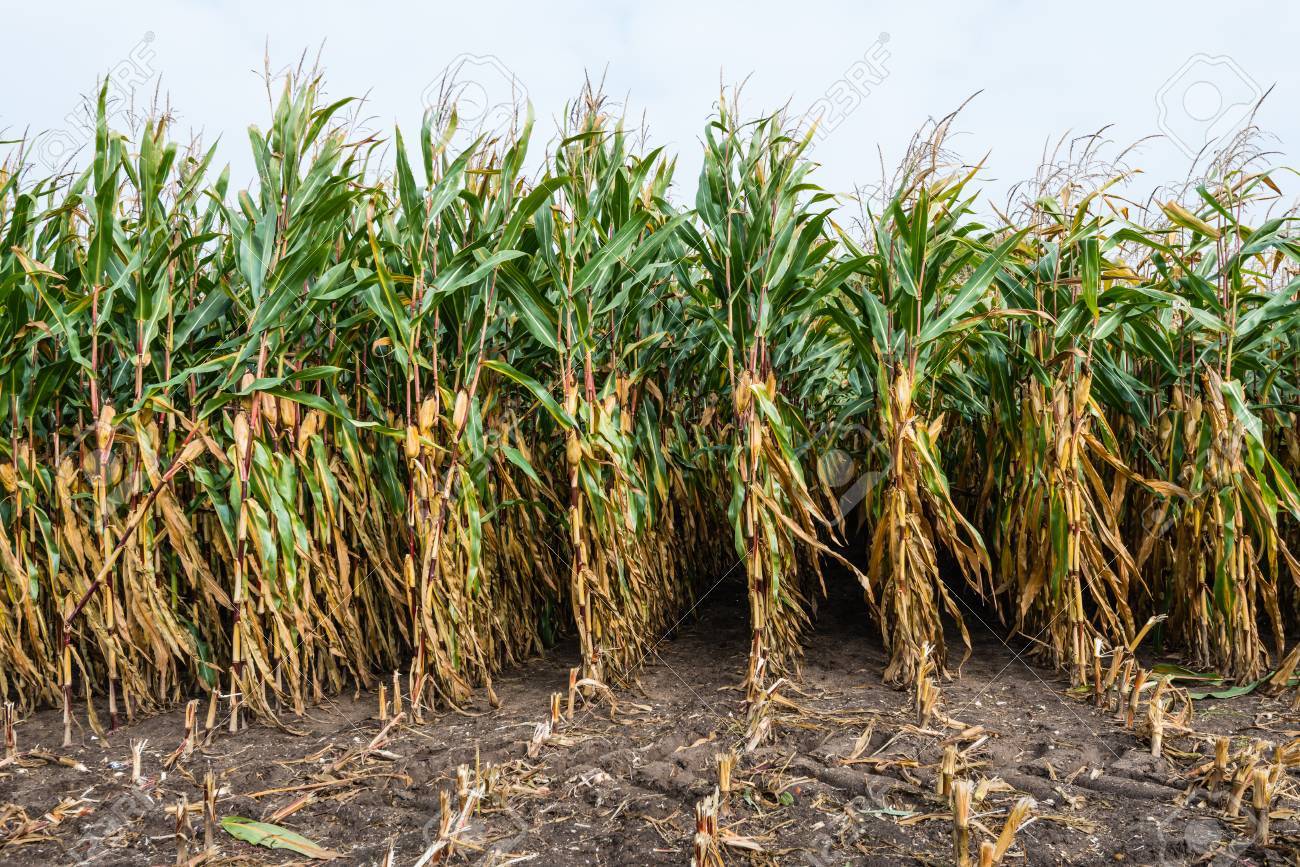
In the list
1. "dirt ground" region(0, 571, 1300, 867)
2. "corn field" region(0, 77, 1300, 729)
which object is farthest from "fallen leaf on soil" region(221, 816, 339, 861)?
"corn field" region(0, 77, 1300, 729)

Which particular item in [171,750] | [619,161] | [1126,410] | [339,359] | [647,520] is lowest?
[171,750]

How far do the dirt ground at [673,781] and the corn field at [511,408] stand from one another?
0.17 metres

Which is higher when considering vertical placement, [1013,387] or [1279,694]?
[1013,387]

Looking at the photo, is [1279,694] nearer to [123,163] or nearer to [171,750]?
[171,750]

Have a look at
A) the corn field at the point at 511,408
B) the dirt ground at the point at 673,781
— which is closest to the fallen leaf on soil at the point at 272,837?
the dirt ground at the point at 673,781

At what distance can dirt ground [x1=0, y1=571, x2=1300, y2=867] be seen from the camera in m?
1.91

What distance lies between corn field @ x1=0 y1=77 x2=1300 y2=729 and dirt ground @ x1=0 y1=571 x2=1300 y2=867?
175mm

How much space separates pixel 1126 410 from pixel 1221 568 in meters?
0.60

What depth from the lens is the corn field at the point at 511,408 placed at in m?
2.52

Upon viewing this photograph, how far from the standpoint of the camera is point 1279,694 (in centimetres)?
277

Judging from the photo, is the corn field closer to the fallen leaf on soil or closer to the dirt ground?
the dirt ground

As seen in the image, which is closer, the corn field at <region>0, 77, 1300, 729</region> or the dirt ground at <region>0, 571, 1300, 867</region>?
the dirt ground at <region>0, 571, 1300, 867</region>

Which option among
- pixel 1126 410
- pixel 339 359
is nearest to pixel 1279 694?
pixel 1126 410

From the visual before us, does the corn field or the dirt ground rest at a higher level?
the corn field
